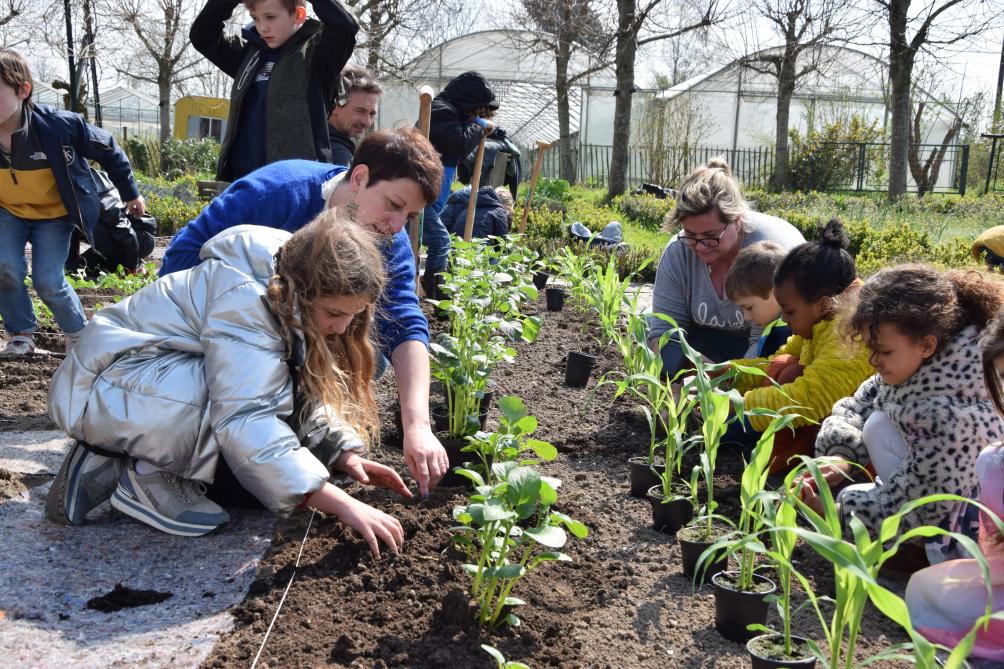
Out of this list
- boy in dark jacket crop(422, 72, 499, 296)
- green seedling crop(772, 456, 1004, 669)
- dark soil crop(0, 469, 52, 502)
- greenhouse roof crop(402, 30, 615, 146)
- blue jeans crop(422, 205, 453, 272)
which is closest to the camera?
green seedling crop(772, 456, 1004, 669)

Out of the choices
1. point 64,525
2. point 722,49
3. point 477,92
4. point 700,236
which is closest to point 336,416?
point 64,525

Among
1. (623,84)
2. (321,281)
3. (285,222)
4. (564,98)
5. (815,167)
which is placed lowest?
(321,281)

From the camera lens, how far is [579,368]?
418cm

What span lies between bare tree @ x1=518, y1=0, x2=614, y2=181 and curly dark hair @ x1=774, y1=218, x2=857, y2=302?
13.6 metres

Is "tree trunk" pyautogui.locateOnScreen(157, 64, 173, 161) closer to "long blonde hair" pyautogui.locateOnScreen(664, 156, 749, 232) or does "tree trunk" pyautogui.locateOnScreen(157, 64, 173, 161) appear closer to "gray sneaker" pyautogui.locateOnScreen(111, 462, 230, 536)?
"long blonde hair" pyautogui.locateOnScreen(664, 156, 749, 232)

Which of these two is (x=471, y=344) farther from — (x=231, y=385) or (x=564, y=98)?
(x=564, y=98)

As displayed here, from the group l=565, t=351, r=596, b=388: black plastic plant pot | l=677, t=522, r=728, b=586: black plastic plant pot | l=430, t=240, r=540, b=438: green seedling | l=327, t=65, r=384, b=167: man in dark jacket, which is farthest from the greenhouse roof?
l=677, t=522, r=728, b=586: black plastic plant pot

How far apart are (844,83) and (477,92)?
2437 cm

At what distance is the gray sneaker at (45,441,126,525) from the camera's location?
85.7 inches

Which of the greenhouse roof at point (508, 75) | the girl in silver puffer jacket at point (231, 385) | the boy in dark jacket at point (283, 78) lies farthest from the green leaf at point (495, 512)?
the greenhouse roof at point (508, 75)

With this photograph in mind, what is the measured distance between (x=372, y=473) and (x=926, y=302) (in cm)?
147

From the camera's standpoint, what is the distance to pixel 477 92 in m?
5.42

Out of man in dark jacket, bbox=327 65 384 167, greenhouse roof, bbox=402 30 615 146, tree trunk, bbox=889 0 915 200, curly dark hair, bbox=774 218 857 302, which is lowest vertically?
curly dark hair, bbox=774 218 857 302

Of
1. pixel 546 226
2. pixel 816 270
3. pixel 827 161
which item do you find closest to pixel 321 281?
pixel 816 270
